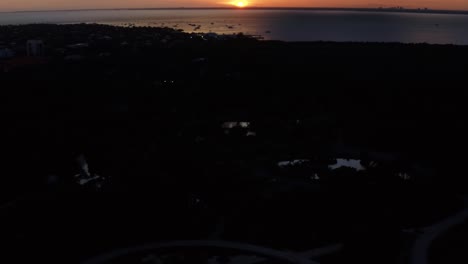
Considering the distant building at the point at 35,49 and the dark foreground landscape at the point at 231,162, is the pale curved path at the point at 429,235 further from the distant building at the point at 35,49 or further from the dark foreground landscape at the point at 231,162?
the distant building at the point at 35,49

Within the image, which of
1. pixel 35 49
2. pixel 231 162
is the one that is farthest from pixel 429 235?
pixel 35 49

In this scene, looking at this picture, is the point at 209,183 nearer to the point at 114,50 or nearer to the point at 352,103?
the point at 352,103

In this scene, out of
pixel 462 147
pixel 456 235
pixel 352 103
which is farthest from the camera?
pixel 352 103

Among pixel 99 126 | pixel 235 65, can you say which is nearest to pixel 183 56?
pixel 235 65

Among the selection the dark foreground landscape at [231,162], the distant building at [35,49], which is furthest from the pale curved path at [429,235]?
the distant building at [35,49]

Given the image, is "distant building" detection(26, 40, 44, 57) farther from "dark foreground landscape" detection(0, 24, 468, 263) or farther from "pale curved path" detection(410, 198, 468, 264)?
"pale curved path" detection(410, 198, 468, 264)

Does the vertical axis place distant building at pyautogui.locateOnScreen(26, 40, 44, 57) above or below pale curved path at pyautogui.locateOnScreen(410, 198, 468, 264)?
above

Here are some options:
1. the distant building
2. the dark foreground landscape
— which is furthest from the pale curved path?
the distant building

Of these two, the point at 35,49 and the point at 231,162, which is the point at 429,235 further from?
the point at 35,49
